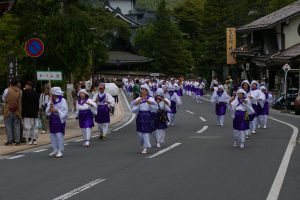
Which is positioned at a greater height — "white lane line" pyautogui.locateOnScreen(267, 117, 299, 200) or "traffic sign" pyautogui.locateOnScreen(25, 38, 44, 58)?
"traffic sign" pyautogui.locateOnScreen(25, 38, 44, 58)

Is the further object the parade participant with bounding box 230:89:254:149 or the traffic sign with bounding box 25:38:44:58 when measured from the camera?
the traffic sign with bounding box 25:38:44:58

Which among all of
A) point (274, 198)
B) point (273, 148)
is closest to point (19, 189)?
point (274, 198)

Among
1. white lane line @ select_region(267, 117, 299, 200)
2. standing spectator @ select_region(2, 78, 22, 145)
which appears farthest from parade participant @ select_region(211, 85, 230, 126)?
standing spectator @ select_region(2, 78, 22, 145)

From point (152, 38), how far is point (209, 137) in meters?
60.6

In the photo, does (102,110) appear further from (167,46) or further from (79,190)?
(167,46)

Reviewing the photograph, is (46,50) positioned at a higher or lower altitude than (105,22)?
lower

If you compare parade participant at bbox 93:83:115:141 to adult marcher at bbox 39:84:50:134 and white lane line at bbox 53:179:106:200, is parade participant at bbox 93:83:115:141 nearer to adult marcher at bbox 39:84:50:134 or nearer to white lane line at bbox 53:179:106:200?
adult marcher at bbox 39:84:50:134

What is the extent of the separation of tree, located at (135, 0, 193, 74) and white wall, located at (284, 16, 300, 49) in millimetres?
30154

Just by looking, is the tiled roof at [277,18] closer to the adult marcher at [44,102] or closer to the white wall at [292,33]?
the white wall at [292,33]

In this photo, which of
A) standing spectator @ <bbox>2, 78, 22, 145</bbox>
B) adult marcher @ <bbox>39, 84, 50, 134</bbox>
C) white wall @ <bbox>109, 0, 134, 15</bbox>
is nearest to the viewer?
standing spectator @ <bbox>2, 78, 22, 145</bbox>

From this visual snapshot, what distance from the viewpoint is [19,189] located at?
A: 31.3 ft

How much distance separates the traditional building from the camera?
42.0 m

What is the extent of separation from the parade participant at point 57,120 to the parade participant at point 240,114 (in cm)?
486

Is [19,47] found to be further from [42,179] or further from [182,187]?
[182,187]
